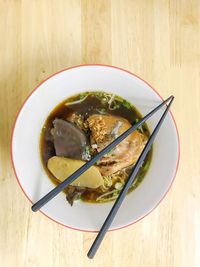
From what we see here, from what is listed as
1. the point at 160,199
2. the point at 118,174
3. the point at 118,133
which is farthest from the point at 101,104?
the point at 160,199

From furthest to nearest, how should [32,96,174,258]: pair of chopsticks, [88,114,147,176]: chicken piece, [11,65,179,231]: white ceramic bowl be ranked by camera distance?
[88,114,147,176]: chicken piece < [11,65,179,231]: white ceramic bowl < [32,96,174,258]: pair of chopsticks

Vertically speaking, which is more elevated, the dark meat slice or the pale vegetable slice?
the dark meat slice

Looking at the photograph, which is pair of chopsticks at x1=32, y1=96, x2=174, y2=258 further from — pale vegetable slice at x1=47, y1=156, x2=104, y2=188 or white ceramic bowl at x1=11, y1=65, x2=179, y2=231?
pale vegetable slice at x1=47, y1=156, x2=104, y2=188

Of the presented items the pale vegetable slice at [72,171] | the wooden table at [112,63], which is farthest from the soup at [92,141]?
the wooden table at [112,63]

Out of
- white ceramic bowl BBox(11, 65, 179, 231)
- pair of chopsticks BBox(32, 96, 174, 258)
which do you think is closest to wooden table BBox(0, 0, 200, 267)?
white ceramic bowl BBox(11, 65, 179, 231)

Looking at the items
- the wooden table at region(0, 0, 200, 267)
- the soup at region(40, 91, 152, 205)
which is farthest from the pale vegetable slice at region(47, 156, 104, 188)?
the wooden table at region(0, 0, 200, 267)

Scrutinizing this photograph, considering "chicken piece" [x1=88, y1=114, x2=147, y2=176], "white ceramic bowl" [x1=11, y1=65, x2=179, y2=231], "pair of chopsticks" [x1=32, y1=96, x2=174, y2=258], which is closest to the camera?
"pair of chopsticks" [x1=32, y1=96, x2=174, y2=258]

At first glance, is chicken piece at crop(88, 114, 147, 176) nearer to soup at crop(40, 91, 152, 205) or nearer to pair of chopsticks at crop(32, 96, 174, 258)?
soup at crop(40, 91, 152, 205)

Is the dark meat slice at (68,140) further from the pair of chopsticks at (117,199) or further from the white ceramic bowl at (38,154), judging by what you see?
the pair of chopsticks at (117,199)

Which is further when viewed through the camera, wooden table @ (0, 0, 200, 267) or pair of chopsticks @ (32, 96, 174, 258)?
wooden table @ (0, 0, 200, 267)
